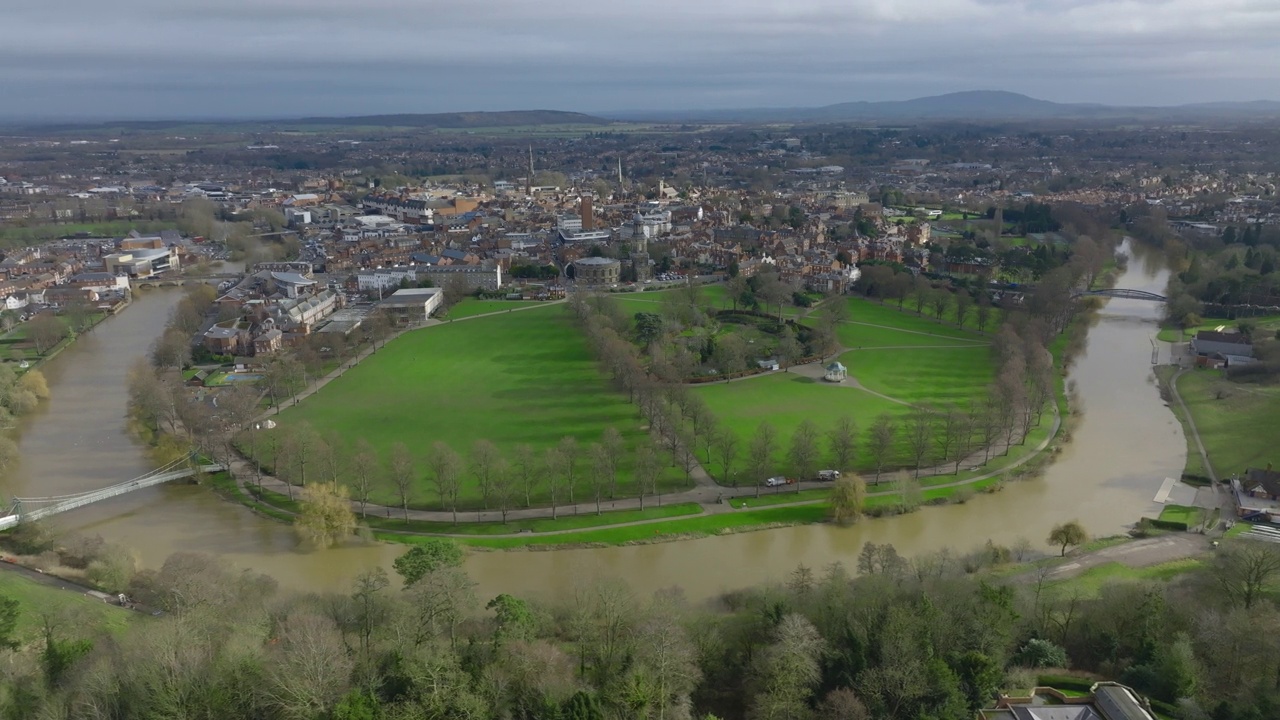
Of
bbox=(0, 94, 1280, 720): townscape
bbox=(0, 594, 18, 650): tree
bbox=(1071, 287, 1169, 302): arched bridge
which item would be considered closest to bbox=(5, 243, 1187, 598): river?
bbox=(0, 94, 1280, 720): townscape

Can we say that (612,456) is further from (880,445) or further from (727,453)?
(880,445)

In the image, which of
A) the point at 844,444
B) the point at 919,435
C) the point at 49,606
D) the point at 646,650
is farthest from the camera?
the point at 919,435

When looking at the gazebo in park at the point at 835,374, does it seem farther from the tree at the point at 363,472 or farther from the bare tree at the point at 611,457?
the tree at the point at 363,472

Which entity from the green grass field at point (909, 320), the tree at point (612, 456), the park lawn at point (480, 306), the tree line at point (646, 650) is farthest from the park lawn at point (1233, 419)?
the park lawn at point (480, 306)

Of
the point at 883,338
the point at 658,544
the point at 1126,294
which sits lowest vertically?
the point at 658,544

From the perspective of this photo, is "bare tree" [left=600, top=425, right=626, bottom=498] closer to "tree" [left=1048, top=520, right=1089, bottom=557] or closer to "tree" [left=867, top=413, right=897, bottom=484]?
"tree" [left=867, top=413, right=897, bottom=484]

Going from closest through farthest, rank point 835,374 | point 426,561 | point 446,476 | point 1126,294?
point 426,561, point 446,476, point 835,374, point 1126,294

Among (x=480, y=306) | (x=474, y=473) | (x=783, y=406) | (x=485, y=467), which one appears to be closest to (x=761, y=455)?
(x=783, y=406)
